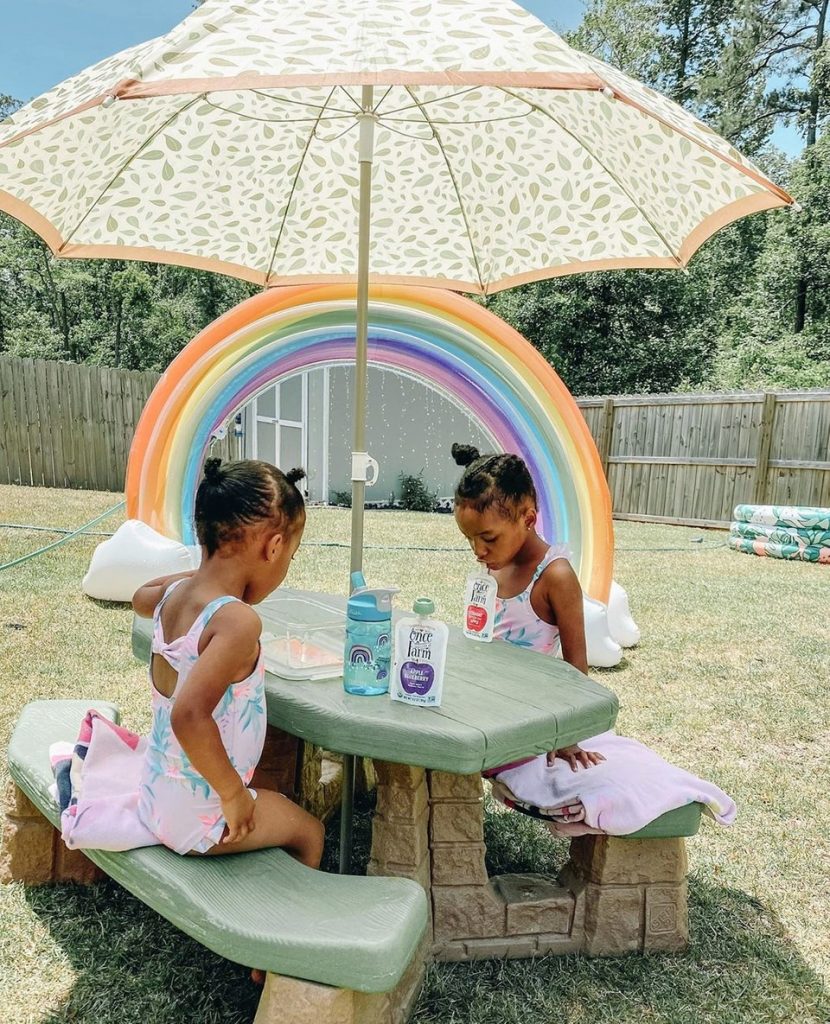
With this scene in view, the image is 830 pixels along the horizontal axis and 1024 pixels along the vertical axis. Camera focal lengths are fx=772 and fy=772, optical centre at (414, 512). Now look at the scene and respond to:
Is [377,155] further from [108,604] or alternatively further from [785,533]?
[785,533]

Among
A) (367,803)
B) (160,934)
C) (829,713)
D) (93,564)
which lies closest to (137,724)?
(367,803)

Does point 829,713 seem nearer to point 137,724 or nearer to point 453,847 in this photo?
point 453,847

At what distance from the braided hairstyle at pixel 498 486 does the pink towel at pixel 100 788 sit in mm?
1171

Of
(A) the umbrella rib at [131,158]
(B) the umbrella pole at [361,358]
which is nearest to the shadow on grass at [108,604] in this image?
(A) the umbrella rib at [131,158]

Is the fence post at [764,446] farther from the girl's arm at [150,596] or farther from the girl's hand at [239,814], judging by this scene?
the girl's hand at [239,814]

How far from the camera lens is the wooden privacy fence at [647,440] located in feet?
38.1

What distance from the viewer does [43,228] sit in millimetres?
2803

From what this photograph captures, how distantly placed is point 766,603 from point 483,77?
20.9 feet

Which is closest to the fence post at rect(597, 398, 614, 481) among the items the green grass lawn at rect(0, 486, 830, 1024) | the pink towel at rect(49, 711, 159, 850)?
the green grass lawn at rect(0, 486, 830, 1024)

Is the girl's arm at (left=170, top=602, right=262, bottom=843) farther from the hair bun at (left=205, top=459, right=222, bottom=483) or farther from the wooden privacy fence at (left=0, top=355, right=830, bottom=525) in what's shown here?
the wooden privacy fence at (left=0, top=355, right=830, bottom=525)

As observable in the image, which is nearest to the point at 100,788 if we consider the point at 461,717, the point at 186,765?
the point at 186,765

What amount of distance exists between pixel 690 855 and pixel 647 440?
1151 centimetres

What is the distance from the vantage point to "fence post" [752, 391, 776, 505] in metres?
11.8

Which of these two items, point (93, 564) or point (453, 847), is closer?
point (453, 847)
